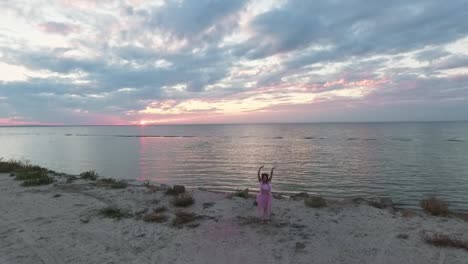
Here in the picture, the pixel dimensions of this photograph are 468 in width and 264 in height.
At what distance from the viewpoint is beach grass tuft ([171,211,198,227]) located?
36.3 ft

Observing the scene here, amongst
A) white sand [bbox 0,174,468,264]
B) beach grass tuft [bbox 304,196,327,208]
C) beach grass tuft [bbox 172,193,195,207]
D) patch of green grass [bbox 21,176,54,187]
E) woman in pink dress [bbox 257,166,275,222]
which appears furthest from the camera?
patch of green grass [bbox 21,176,54,187]

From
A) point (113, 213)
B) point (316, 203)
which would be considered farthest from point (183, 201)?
point (316, 203)

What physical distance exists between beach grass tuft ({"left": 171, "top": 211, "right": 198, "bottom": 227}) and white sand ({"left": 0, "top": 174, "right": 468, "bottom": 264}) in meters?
0.28

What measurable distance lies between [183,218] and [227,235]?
2191mm

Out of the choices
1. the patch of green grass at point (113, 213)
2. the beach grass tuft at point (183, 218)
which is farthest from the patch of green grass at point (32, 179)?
the beach grass tuft at point (183, 218)

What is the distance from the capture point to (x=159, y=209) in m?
12.8

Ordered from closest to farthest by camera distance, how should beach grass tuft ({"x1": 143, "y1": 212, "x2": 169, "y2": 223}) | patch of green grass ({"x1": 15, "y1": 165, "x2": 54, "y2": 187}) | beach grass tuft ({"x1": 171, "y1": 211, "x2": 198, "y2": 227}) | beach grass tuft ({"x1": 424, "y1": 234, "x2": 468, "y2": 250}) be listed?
beach grass tuft ({"x1": 424, "y1": 234, "x2": 468, "y2": 250}) < beach grass tuft ({"x1": 171, "y1": 211, "x2": 198, "y2": 227}) < beach grass tuft ({"x1": 143, "y1": 212, "x2": 169, "y2": 223}) < patch of green grass ({"x1": 15, "y1": 165, "x2": 54, "y2": 187})

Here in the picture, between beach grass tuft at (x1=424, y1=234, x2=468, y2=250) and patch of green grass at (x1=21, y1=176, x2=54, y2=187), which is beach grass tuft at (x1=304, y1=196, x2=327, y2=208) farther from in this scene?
patch of green grass at (x1=21, y1=176, x2=54, y2=187)

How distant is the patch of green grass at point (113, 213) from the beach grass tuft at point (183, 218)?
2117mm

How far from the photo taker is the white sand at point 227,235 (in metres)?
8.40

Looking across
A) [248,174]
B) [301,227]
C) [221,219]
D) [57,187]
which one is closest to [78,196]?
[57,187]

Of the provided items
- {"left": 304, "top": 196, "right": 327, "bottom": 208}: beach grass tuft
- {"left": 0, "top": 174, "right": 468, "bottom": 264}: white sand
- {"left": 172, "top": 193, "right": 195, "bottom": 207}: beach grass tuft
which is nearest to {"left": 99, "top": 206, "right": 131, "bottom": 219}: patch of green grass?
{"left": 0, "top": 174, "right": 468, "bottom": 264}: white sand

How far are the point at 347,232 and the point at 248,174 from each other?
831 inches

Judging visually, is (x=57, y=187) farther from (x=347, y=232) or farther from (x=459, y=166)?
(x=459, y=166)
